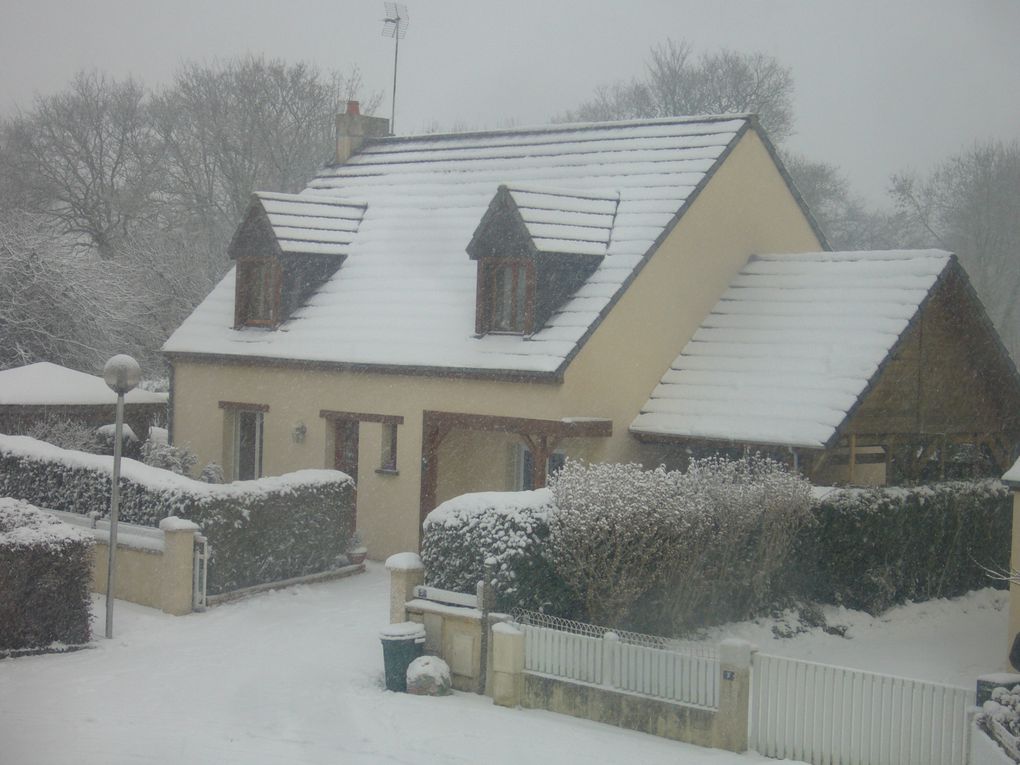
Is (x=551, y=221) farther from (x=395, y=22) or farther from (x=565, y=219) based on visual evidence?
(x=395, y=22)

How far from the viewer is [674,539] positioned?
13.7 meters

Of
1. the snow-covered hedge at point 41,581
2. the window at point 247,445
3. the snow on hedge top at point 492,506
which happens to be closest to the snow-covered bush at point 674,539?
the snow on hedge top at point 492,506

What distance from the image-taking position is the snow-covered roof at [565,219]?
1873 centimetres

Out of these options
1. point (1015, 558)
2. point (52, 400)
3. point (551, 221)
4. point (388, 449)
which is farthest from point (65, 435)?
point (1015, 558)

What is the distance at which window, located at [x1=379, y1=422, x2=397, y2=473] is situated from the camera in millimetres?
20141

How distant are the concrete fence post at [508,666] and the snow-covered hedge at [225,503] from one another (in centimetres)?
535

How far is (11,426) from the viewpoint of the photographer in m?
25.2

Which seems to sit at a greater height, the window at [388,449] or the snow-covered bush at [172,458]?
the window at [388,449]

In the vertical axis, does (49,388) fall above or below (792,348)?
below

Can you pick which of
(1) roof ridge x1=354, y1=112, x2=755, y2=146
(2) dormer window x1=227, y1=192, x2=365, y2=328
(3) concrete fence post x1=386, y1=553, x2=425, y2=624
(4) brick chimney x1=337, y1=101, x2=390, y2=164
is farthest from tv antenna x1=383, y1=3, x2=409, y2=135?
(3) concrete fence post x1=386, y1=553, x2=425, y2=624

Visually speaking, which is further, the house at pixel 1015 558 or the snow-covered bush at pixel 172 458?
the snow-covered bush at pixel 172 458

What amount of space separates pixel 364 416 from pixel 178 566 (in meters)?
5.19

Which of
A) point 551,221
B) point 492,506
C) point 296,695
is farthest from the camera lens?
point 551,221

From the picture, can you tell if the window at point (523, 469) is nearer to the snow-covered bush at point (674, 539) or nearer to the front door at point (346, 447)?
the front door at point (346, 447)
